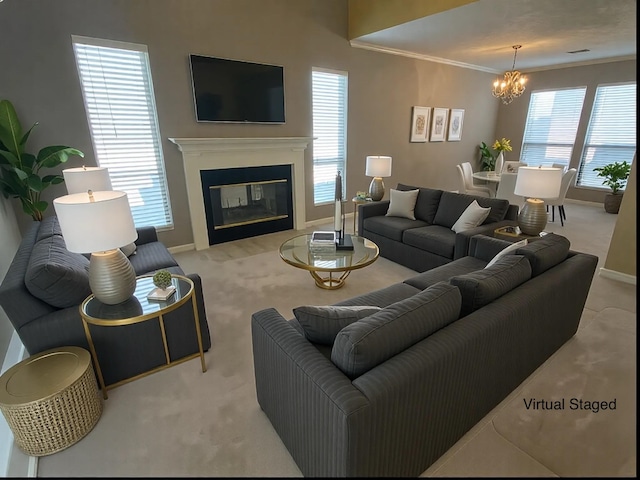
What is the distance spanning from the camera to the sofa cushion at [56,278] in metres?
1.64

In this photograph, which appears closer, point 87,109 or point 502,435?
point 502,435

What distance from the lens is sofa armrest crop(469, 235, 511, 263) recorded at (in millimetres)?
2555

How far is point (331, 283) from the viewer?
3.06 m

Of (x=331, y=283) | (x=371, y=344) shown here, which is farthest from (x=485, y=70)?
(x=371, y=344)

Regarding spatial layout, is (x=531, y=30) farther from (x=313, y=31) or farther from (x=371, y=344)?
(x=371, y=344)

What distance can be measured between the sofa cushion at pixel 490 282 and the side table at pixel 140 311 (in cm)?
150

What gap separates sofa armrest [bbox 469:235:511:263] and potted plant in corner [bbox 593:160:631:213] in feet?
15.4

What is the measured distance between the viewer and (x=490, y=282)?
1556mm

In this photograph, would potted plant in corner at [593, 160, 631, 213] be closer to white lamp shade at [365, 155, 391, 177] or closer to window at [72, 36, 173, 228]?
white lamp shade at [365, 155, 391, 177]

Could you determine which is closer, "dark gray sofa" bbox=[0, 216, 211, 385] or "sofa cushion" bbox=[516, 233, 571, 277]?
"dark gray sofa" bbox=[0, 216, 211, 385]

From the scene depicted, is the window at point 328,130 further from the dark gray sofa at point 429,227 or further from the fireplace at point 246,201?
the dark gray sofa at point 429,227

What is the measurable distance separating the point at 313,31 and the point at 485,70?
14.4 ft

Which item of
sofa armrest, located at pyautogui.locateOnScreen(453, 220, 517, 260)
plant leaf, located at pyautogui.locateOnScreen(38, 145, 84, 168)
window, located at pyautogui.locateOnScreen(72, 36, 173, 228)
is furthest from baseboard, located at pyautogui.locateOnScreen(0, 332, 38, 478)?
sofa armrest, located at pyautogui.locateOnScreen(453, 220, 517, 260)

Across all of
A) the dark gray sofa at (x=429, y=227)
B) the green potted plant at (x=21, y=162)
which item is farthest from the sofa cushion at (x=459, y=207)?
the green potted plant at (x=21, y=162)
